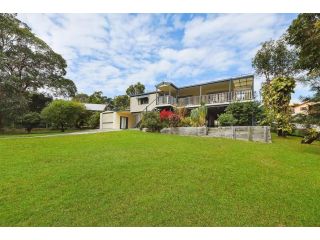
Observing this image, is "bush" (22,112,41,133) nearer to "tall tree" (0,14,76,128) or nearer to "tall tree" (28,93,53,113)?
"tall tree" (0,14,76,128)

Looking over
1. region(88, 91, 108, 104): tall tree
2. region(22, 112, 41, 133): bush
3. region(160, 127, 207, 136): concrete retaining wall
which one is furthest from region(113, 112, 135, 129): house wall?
region(88, 91, 108, 104): tall tree

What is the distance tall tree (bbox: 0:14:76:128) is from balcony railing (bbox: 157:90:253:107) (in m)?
14.8

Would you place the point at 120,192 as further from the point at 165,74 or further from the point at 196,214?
the point at 165,74

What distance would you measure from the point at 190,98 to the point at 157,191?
1695 cm

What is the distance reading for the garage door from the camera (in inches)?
1038

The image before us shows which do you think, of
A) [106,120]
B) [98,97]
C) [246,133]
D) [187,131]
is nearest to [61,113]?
[106,120]

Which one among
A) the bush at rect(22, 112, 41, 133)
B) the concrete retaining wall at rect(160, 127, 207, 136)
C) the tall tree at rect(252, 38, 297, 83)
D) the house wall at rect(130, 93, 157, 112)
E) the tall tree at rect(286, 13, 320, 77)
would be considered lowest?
the concrete retaining wall at rect(160, 127, 207, 136)

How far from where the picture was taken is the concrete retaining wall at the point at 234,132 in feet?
38.7

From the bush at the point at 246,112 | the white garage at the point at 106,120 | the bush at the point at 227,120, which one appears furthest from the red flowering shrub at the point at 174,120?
the white garage at the point at 106,120

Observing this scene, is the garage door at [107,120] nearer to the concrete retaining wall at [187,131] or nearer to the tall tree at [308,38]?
the concrete retaining wall at [187,131]

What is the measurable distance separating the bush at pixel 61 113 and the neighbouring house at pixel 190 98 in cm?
428

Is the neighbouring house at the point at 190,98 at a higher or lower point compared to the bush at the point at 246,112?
higher

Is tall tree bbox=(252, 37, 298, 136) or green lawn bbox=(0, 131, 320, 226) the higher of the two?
tall tree bbox=(252, 37, 298, 136)
